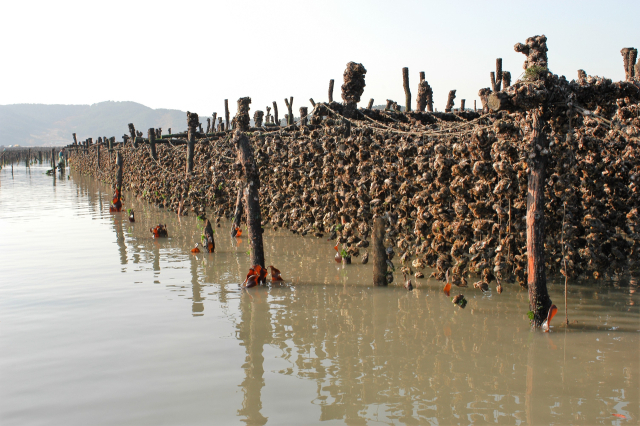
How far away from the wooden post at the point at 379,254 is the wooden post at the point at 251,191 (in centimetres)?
221

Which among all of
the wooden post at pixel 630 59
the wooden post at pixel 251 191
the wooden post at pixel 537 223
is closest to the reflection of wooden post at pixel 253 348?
the wooden post at pixel 251 191

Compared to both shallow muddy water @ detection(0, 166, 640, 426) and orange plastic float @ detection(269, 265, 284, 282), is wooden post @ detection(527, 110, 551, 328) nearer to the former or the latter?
shallow muddy water @ detection(0, 166, 640, 426)

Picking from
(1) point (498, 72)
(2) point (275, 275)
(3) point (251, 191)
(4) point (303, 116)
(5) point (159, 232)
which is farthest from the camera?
(1) point (498, 72)

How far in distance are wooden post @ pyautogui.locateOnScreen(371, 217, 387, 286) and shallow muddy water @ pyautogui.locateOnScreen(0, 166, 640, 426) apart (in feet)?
1.16

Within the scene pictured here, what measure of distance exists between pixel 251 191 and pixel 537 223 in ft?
17.2

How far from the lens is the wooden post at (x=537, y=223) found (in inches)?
256

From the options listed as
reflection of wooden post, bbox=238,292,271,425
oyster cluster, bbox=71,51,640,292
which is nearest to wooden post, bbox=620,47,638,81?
oyster cluster, bbox=71,51,640,292

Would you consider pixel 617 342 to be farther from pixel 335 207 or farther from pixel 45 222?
pixel 45 222

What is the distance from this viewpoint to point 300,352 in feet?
20.3

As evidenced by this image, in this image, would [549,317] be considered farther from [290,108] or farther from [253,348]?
[290,108]

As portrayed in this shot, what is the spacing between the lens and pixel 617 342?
631 centimetres

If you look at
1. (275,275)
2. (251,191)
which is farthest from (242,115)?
(275,275)

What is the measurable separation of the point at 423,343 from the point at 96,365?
3.86m

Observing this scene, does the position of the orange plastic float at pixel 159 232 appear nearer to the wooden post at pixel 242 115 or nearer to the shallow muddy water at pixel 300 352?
the shallow muddy water at pixel 300 352
